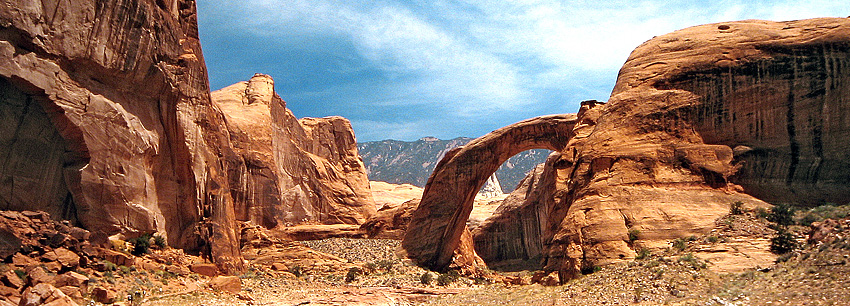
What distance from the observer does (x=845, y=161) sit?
80.0 ft

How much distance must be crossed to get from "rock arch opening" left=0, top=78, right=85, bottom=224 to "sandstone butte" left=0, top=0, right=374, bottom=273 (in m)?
0.04

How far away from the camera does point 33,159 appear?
25.6m

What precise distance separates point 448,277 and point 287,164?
18468 millimetres

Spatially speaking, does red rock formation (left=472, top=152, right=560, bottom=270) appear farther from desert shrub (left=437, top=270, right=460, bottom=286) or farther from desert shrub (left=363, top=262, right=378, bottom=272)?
desert shrub (left=363, top=262, right=378, bottom=272)

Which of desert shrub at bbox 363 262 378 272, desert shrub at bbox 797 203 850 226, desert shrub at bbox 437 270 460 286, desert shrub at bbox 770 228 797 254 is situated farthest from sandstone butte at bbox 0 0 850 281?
desert shrub at bbox 437 270 460 286

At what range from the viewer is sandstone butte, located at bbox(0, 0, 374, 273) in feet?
82.4

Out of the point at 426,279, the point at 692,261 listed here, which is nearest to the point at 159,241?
the point at 426,279

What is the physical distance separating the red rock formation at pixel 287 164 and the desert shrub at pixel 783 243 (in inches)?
1233

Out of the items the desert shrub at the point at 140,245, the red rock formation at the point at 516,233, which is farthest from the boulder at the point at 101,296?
the red rock formation at the point at 516,233

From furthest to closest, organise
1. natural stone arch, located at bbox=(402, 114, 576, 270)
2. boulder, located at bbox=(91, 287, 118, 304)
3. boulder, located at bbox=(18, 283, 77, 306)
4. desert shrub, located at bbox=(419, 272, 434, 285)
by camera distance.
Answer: natural stone arch, located at bbox=(402, 114, 576, 270), desert shrub, located at bbox=(419, 272, 434, 285), boulder, located at bbox=(91, 287, 118, 304), boulder, located at bbox=(18, 283, 77, 306)

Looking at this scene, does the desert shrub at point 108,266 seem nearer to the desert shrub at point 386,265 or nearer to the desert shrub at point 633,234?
the desert shrub at point 386,265

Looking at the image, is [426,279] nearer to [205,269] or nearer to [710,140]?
[205,269]

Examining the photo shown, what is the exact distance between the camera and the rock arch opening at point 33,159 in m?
24.7

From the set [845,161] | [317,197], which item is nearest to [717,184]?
[845,161]
